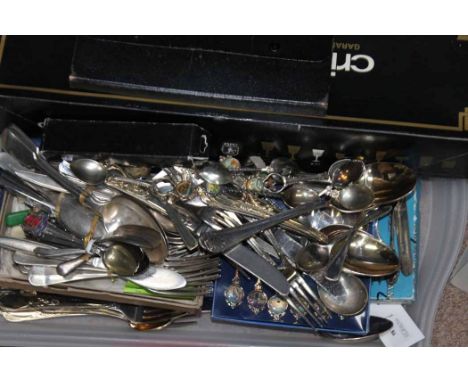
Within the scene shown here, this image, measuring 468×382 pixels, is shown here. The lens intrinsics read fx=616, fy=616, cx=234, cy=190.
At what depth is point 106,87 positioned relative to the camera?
69cm

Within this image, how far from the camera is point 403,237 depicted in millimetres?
787

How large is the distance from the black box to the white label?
207 mm

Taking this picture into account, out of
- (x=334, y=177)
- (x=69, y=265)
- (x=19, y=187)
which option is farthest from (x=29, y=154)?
(x=334, y=177)

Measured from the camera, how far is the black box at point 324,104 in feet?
2.27

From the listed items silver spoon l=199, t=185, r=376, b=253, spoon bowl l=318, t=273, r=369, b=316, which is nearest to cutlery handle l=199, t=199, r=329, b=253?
silver spoon l=199, t=185, r=376, b=253

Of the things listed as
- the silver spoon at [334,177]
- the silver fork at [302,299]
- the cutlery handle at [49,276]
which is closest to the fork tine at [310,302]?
the silver fork at [302,299]

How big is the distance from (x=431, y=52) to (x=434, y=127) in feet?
0.32

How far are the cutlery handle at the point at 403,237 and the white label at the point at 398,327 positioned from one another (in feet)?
0.19

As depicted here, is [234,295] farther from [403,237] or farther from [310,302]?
[403,237]

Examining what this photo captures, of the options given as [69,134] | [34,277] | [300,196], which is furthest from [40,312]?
[300,196]

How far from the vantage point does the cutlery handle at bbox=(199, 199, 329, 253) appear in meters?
0.71

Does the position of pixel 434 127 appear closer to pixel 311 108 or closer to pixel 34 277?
pixel 311 108

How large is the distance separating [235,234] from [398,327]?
272 mm

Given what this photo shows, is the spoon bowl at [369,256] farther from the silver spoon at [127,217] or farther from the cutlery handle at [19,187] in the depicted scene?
the cutlery handle at [19,187]
